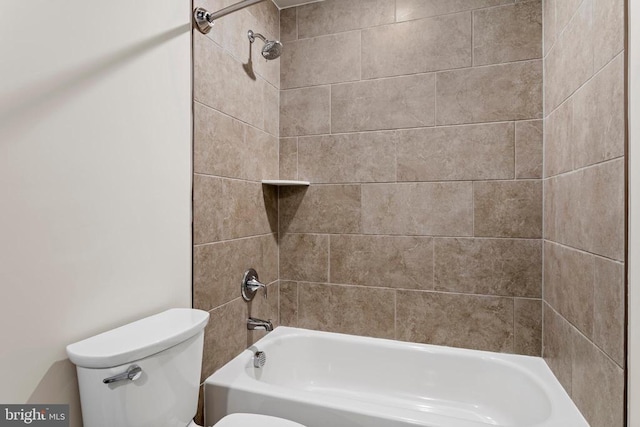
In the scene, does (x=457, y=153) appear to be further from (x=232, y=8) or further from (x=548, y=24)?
(x=232, y=8)

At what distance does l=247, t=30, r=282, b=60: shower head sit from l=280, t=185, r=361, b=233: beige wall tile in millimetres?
748

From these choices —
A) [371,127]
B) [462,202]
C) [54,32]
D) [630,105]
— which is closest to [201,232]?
[54,32]

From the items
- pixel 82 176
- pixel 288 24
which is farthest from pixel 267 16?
pixel 82 176

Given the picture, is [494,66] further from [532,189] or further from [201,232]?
[201,232]

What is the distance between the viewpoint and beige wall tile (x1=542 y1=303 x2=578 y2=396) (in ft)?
4.53

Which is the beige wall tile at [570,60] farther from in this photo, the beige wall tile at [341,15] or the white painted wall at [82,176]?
the white painted wall at [82,176]

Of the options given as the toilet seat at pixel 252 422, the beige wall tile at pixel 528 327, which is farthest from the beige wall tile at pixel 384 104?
the toilet seat at pixel 252 422

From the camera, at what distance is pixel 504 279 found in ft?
5.90

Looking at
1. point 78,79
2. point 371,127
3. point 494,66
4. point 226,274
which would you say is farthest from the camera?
point 371,127

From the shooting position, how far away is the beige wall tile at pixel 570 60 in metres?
1.22

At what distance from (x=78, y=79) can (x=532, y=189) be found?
6.23ft

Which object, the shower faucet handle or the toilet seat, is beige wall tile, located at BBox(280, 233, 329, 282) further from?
the toilet seat

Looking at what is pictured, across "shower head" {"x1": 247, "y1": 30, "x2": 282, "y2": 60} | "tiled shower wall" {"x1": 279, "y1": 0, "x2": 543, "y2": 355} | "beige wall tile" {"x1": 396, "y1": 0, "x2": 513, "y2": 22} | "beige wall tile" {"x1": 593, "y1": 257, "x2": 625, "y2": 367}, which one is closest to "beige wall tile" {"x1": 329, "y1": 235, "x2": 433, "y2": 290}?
"tiled shower wall" {"x1": 279, "y1": 0, "x2": 543, "y2": 355}

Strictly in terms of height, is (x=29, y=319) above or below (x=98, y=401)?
above
